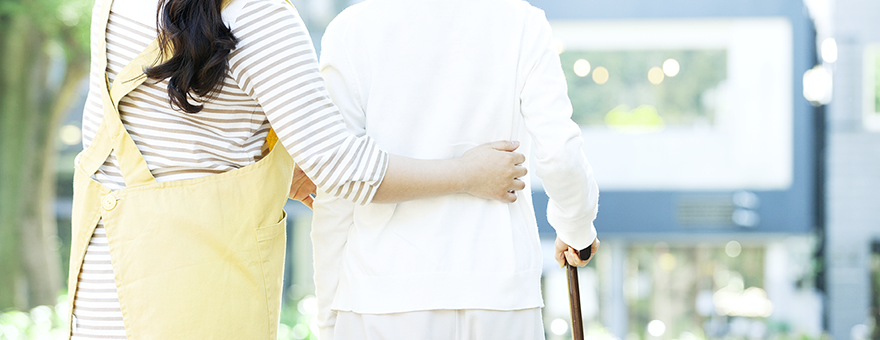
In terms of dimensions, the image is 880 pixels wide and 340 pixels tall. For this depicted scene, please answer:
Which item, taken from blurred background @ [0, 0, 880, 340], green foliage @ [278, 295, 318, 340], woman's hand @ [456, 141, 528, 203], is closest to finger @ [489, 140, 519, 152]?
woman's hand @ [456, 141, 528, 203]

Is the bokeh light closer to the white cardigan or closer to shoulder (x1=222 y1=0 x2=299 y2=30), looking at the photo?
the white cardigan

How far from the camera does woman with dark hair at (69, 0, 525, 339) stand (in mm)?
1018

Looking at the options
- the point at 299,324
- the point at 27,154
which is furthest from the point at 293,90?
the point at 27,154

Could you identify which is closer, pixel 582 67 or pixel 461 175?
pixel 461 175

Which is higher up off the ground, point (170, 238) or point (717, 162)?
point (170, 238)

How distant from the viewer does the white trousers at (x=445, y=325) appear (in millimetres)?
1205

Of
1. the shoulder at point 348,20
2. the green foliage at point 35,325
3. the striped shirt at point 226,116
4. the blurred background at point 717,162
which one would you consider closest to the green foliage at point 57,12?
the blurred background at point 717,162

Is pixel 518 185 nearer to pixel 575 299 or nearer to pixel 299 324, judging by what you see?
pixel 575 299

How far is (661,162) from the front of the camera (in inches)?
284

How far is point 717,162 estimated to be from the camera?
714 centimetres

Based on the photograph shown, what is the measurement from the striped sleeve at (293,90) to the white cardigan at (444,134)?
0.18 m

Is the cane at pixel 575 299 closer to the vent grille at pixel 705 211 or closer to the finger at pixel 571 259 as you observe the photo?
the finger at pixel 571 259

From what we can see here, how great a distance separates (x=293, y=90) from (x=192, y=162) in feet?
0.59

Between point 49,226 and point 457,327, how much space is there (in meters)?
6.38
